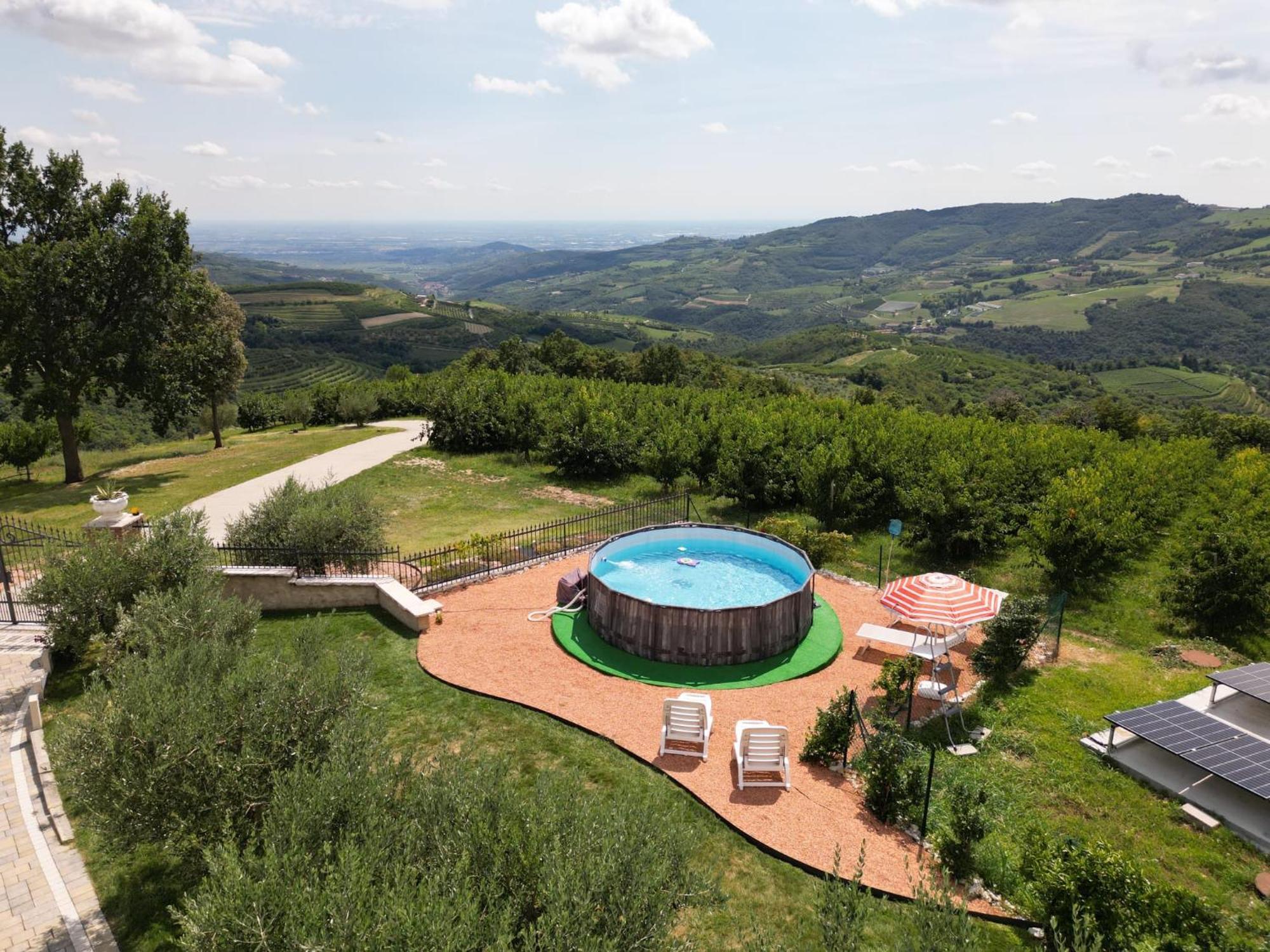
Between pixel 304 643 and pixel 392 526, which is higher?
pixel 304 643

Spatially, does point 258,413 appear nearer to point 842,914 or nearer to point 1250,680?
point 842,914

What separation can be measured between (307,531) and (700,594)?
1087 cm

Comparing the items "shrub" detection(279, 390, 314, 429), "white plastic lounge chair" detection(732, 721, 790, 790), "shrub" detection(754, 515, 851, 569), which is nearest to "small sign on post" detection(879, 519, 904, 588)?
"shrub" detection(754, 515, 851, 569)

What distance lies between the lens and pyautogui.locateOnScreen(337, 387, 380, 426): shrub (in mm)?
44562

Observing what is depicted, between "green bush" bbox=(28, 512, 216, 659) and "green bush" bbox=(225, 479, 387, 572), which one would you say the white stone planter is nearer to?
"green bush" bbox=(28, 512, 216, 659)

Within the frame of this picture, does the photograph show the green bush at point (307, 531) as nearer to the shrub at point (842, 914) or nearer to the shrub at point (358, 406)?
the shrub at point (842, 914)

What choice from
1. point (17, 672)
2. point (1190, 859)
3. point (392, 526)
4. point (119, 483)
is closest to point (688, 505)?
point (392, 526)

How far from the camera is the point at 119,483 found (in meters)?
27.5

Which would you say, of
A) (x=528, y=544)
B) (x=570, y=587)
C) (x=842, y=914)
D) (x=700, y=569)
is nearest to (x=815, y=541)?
(x=700, y=569)

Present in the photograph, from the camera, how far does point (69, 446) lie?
1075 inches

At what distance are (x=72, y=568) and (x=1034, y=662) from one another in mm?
20695

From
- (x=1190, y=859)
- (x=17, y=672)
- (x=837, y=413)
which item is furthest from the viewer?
(x=837, y=413)

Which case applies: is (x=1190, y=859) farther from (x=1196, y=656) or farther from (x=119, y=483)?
(x=119, y=483)

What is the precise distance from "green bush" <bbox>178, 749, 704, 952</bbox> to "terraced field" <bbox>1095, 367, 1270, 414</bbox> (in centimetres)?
14583
